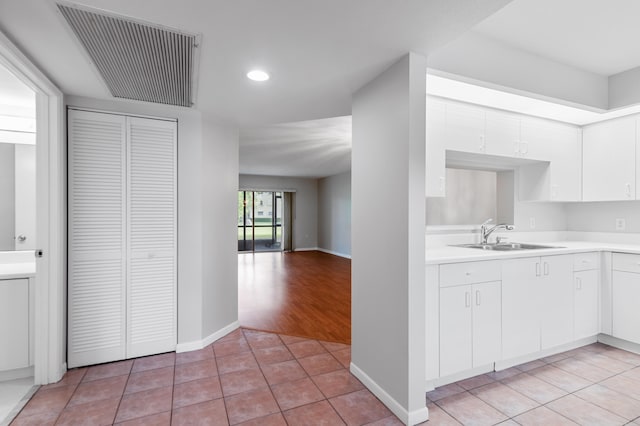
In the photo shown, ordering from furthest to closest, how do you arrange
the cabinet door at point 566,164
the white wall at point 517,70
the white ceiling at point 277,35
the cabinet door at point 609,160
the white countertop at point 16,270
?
the cabinet door at point 566,164, the cabinet door at point 609,160, the white countertop at point 16,270, the white wall at point 517,70, the white ceiling at point 277,35

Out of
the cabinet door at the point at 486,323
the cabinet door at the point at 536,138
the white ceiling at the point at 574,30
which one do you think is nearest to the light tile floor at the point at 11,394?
the cabinet door at the point at 486,323

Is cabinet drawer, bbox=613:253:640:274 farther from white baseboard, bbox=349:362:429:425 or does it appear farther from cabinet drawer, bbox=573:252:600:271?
white baseboard, bbox=349:362:429:425

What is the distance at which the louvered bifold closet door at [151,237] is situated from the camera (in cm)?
266

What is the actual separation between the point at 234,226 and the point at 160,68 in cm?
177

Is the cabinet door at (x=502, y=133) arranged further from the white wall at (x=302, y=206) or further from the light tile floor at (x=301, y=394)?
the white wall at (x=302, y=206)

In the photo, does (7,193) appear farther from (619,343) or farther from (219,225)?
(619,343)

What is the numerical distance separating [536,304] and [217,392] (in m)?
2.57

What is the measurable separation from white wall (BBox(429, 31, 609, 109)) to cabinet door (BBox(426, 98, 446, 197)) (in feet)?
1.26

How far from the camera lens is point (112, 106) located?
257 cm

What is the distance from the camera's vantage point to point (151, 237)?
2.73 meters

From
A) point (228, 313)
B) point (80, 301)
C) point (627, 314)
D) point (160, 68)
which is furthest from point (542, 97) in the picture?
point (80, 301)

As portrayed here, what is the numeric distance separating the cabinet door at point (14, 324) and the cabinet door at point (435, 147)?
10.7 ft

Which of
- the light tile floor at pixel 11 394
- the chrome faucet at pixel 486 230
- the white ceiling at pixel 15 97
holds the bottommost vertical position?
the light tile floor at pixel 11 394

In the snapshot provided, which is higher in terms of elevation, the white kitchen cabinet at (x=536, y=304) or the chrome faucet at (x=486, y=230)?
the chrome faucet at (x=486, y=230)
